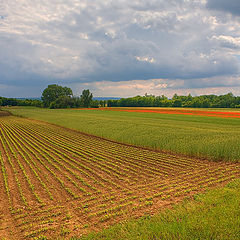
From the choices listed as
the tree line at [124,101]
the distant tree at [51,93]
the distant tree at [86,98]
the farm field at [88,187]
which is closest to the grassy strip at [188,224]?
the farm field at [88,187]

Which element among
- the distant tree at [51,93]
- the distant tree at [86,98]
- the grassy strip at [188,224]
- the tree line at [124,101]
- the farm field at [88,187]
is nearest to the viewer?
the grassy strip at [188,224]

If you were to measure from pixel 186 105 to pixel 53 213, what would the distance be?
106m

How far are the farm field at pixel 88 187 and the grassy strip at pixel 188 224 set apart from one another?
0.66 metres

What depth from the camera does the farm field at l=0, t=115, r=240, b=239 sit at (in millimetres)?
6957

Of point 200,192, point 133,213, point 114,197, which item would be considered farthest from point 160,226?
point 200,192

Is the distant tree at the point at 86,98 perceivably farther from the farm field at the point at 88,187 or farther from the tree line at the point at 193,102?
the farm field at the point at 88,187

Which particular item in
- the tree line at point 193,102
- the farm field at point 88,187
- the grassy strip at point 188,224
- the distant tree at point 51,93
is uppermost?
the distant tree at point 51,93

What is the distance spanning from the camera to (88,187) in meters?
9.91

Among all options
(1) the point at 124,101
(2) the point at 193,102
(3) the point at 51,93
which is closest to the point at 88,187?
(2) the point at 193,102

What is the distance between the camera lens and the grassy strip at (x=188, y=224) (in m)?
5.55

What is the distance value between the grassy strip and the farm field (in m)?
0.66

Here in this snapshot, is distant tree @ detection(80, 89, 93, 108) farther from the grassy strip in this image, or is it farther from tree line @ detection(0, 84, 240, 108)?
the grassy strip

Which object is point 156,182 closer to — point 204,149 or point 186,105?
point 204,149

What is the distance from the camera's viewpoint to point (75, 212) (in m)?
7.57
